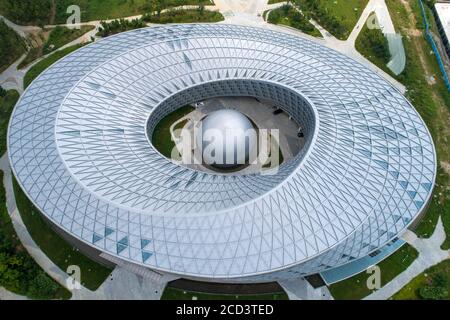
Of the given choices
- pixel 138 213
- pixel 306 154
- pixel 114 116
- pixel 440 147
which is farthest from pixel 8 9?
pixel 440 147

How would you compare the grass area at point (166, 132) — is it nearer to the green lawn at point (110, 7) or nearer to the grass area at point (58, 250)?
the grass area at point (58, 250)

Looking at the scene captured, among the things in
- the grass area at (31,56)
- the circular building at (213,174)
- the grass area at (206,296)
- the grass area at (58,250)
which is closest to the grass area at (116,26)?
the grass area at (31,56)

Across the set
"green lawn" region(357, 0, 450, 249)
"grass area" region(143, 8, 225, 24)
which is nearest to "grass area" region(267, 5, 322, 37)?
"green lawn" region(357, 0, 450, 249)

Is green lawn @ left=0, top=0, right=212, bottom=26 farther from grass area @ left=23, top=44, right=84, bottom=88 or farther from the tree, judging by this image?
the tree

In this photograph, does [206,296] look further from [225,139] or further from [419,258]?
[419,258]

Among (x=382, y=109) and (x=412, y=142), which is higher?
(x=382, y=109)

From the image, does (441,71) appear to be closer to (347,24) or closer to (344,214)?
(347,24)
